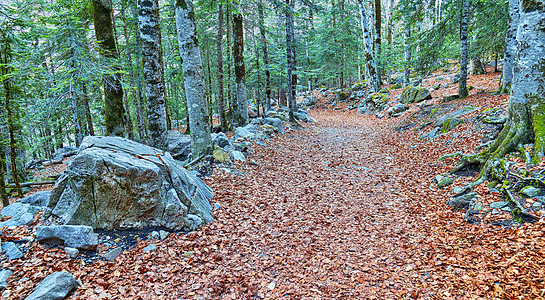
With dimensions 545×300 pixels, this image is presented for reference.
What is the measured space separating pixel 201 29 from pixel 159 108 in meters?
9.84

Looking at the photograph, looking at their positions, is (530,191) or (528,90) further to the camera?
(528,90)

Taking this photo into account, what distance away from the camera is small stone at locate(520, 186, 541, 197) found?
13.7 feet

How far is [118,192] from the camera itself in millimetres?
4238

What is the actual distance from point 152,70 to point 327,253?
6458 millimetres

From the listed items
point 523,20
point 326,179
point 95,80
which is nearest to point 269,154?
point 326,179

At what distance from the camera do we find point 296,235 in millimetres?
5055

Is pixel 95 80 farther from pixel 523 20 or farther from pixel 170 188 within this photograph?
pixel 523 20

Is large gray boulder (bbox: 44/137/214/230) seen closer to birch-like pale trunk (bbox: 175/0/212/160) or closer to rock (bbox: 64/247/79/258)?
rock (bbox: 64/247/79/258)

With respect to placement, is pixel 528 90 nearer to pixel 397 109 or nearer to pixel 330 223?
pixel 330 223

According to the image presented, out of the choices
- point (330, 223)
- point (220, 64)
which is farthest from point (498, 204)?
point (220, 64)

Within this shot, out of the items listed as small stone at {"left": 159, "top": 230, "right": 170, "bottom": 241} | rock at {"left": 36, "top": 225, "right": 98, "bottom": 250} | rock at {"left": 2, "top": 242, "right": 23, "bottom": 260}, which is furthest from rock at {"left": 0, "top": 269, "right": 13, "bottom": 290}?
small stone at {"left": 159, "top": 230, "right": 170, "bottom": 241}

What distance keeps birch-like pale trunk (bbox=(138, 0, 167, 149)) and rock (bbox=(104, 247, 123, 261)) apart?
3692 mm

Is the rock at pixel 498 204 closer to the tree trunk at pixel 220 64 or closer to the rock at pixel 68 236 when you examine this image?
the rock at pixel 68 236

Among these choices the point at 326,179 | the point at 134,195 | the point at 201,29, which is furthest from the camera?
the point at 201,29
